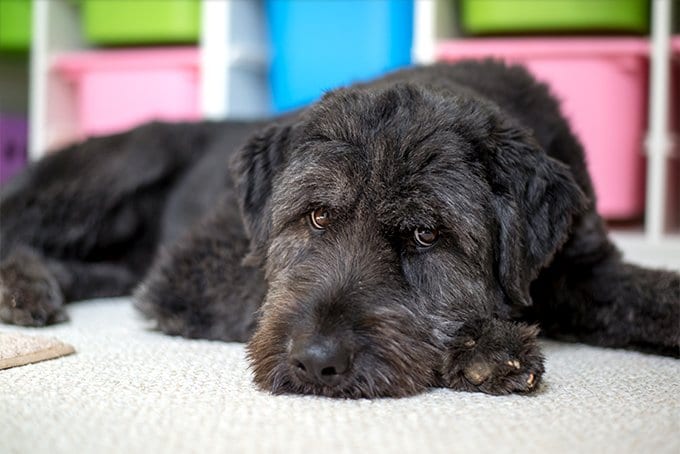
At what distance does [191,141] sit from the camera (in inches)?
130

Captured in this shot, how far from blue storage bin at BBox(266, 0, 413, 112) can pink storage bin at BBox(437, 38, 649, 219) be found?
1.55 feet

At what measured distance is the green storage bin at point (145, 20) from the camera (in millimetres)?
4496

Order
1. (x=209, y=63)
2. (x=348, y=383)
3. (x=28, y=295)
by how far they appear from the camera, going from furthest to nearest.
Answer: (x=209, y=63), (x=28, y=295), (x=348, y=383)

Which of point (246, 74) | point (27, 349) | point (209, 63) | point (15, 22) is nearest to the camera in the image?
point (27, 349)

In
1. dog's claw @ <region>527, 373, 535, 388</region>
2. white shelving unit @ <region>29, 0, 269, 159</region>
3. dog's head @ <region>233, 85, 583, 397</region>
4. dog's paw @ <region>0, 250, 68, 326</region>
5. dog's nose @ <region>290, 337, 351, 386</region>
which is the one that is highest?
white shelving unit @ <region>29, 0, 269, 159</region>

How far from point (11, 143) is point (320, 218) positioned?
4194 millimetres

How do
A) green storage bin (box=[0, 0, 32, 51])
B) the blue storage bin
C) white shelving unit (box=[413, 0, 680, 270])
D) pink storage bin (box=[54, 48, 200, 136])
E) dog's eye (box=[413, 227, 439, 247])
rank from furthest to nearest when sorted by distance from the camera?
green storage bin (box=[0, 0, 32, 51])
pink storage bin (box=[54, 48, 200, 136])
the blue storage bin
white shelving unit (box=[413, 0, 680, 270])
dog's eye (box=[413, 227, 439, 247])

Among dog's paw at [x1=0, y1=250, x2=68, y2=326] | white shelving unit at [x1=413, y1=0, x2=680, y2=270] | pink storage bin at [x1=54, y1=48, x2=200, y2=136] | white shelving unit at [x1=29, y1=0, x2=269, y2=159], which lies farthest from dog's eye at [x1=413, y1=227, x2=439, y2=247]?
pink storage bin at [x1=54, y1=48, x2=200, y2=136]

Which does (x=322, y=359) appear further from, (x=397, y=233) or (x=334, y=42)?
(x=334, y=42)

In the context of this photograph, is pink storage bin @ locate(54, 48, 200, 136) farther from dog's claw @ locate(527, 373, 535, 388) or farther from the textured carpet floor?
dog's claw @ locate(527, 373, 535, 388)

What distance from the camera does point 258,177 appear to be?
2180 mm

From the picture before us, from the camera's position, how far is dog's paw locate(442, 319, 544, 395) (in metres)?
1.73

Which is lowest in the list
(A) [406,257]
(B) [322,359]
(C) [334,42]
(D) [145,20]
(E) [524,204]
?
(B) [322,359]

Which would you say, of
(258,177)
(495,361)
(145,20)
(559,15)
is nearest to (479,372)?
(495,361)
